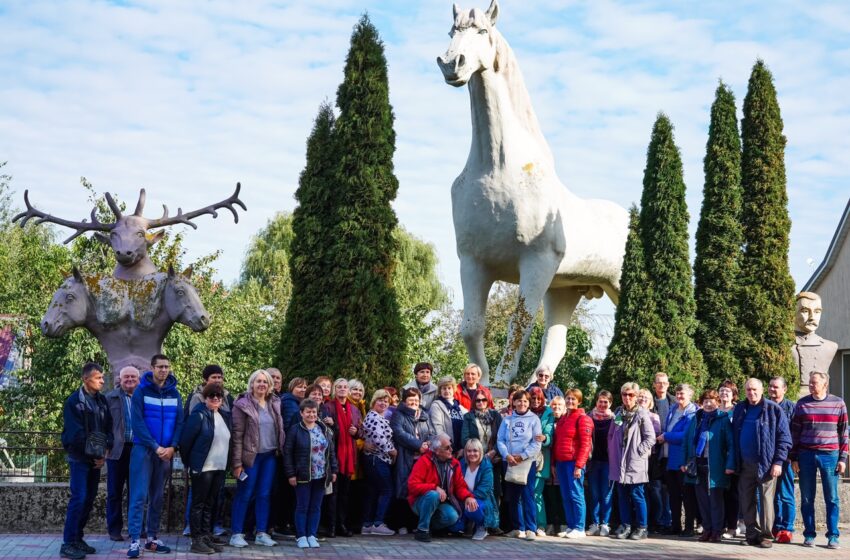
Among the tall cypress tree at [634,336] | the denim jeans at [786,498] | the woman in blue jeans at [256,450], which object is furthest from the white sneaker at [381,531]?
the tall cypress tree at [634,336]

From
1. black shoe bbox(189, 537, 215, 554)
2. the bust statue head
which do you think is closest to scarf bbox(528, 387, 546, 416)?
black shoe bbox(189, 537, 215, 554)

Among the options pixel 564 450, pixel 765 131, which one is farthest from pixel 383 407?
pixel 765 131

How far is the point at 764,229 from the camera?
14531 millimetres

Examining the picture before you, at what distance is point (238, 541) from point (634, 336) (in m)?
6.01

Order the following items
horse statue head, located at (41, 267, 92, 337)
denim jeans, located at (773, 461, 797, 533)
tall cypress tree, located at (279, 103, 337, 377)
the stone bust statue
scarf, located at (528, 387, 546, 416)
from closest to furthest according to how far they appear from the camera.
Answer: horse statue head, located at (41, 267, 92, 337), scarf, located at (528, 387, 546, 416), denim jeans, located at (773, 461, 797, 533), tall cypress tree, located at (279, 103, 337, 377), the stone bust statue

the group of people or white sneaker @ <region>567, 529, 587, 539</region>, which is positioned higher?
the group of people

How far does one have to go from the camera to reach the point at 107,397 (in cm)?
823

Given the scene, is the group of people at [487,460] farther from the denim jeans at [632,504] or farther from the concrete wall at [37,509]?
the concrete wall at [37,509]

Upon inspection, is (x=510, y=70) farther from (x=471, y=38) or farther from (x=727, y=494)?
(x=727, y=494)

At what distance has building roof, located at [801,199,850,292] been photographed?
22609mm

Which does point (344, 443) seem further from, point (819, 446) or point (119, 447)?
point (819, 446)

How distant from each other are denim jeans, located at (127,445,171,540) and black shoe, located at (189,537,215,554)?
33 centimetres

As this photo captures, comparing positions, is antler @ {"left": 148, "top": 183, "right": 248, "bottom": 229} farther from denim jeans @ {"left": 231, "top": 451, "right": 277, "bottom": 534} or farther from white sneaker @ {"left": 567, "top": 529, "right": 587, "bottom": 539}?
white sneaker @ {"left": 567, "top": 529, "right": 587, "bottom": 539}

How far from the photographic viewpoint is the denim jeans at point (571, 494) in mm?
9695
